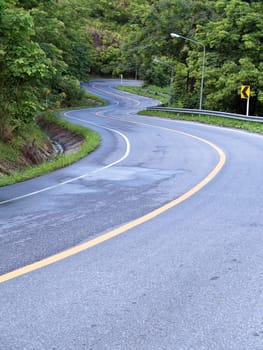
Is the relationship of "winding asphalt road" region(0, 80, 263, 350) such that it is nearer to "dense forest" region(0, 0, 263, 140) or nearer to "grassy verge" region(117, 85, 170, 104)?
"dense forest" region(0, 0, 263, 140)

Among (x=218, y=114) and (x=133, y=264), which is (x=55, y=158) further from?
(x=218, y=114)

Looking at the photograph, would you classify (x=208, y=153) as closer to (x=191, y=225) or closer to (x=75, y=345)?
(x=191, y=225)

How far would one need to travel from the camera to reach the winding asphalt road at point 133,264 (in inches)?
138

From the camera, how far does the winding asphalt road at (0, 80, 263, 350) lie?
3496mm

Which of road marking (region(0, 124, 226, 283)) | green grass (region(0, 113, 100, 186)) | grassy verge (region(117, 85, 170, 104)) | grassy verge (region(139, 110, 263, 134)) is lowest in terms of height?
green grass (region(0, 113, 100, 186))

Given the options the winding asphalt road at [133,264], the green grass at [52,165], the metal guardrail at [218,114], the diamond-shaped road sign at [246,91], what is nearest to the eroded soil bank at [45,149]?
the green grass at [52,165]

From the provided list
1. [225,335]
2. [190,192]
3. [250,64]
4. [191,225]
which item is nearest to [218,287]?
[225,335]

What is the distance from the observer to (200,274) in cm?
468

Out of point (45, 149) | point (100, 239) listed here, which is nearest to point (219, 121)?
point (45, 149)

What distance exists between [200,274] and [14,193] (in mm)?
5760

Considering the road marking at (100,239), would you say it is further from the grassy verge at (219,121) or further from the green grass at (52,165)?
the grassy verge at (219,121)

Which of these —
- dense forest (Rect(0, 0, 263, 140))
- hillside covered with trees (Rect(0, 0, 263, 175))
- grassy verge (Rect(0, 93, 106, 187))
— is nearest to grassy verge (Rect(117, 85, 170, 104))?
dense forest (Rect(0, 0, 263, 140))

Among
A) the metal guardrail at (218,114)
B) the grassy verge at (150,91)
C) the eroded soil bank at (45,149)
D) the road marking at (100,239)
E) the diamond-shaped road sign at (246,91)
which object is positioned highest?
the grassy verge at (150,91)

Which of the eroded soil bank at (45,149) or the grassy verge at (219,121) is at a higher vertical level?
the grassy verge at (219,121)
